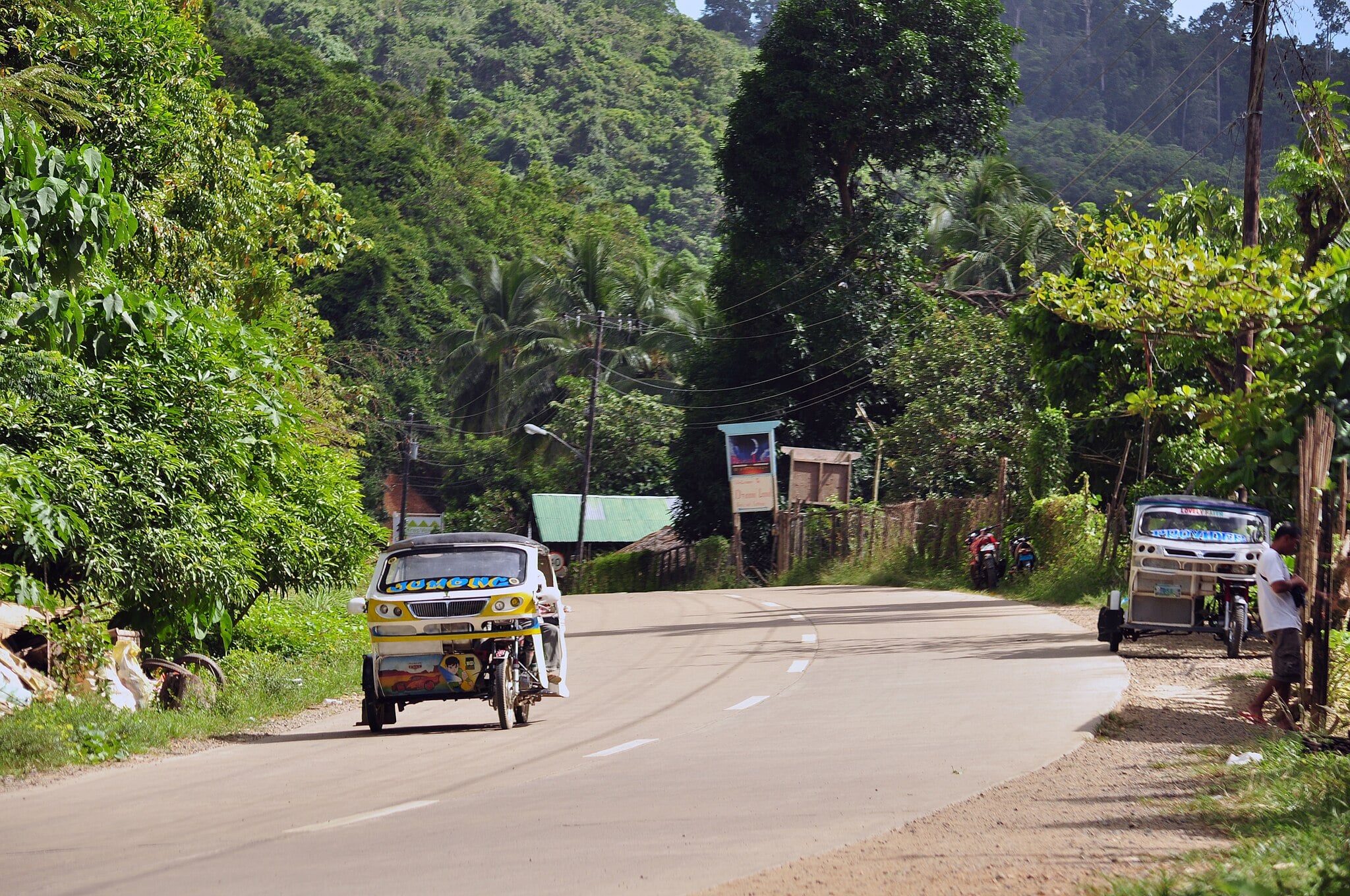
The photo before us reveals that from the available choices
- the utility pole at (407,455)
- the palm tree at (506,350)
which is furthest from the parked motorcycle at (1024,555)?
the utility pole at (407,455)

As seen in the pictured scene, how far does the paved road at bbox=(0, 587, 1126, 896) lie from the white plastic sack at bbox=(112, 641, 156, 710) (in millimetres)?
1679

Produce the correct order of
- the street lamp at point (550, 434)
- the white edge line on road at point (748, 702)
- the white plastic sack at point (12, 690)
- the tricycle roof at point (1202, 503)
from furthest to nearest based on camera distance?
the street lamp at point (550, 434), the tricycle roof at point (1202, 503), the white edge line on road at point (748, 702), the white plastic sack at point (12, 690)

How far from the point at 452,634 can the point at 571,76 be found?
86.4m

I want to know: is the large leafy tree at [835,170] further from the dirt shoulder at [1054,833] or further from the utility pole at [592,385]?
the dirt shoulder at [1054,833]

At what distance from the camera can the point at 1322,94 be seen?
20922 millimetres

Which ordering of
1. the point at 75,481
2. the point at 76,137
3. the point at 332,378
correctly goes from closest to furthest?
the point at 75,481 < the point at 76,137 < the point at 332,378

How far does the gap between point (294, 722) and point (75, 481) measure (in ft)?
10.5

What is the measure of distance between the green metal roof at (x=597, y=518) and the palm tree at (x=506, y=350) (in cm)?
384

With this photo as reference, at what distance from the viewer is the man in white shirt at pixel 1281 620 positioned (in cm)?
1180

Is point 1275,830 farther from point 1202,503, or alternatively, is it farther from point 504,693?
point 1202,503

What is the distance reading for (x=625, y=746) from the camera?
1195cm

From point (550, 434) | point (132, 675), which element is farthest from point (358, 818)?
point (550, 434)

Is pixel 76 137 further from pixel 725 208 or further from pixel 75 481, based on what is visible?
pixel 725 208

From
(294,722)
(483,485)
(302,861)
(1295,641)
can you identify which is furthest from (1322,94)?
(483,485)
